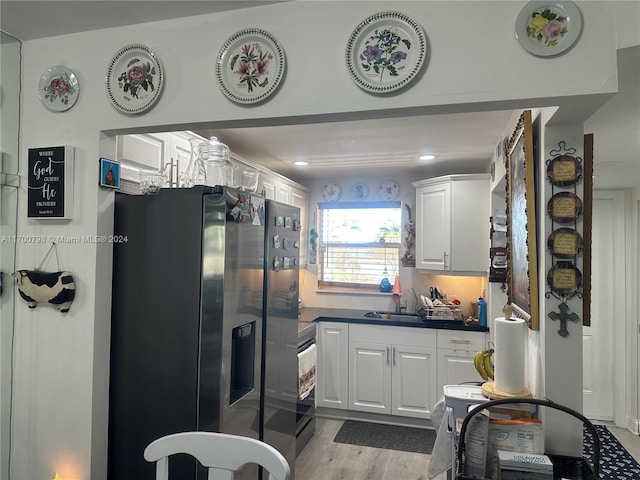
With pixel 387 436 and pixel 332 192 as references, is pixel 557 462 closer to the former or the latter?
pixel 387 436

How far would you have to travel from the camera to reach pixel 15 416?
188 centimetres

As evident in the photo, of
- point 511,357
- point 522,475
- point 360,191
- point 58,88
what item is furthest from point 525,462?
point 360,191

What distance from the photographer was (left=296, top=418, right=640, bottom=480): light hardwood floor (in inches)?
116

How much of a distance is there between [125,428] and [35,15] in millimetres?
1719

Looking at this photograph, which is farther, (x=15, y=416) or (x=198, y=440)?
(x=15, y=416)

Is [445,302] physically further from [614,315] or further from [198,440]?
[198,440]

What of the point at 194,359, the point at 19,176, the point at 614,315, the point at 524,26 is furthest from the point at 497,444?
the point at 614,315

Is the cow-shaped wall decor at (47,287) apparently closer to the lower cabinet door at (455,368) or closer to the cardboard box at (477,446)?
the cardboard box at (477,446)

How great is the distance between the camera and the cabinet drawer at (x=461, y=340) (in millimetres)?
3603

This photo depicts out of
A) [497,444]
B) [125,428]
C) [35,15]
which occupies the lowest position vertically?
[125,428]

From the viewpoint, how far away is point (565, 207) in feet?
4.88

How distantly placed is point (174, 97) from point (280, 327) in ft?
4.46

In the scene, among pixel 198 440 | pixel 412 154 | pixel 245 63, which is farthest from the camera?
pixel 412 154

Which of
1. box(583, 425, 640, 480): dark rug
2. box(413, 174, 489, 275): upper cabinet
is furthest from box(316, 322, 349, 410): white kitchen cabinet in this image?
box(583, 425, 640, 480): dark rug
